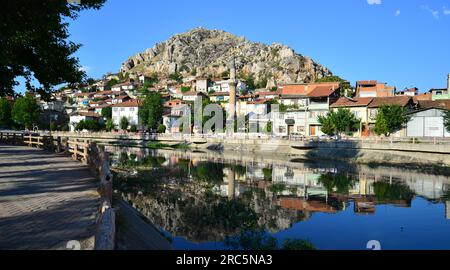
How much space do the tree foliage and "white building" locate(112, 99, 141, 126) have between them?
181 ft

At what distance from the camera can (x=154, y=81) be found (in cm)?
17938

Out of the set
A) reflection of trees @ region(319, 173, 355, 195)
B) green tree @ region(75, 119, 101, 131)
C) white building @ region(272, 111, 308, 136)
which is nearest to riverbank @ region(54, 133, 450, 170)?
reflection of trees @ region(319, 173, 355, 195)

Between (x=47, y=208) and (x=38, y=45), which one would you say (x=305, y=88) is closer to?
(x=38, y=45)

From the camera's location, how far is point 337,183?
28.2 metres

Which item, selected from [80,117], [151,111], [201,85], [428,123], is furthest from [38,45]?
[201,85]

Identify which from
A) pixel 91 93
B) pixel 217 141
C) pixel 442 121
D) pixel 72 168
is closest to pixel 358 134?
pixel 442 121

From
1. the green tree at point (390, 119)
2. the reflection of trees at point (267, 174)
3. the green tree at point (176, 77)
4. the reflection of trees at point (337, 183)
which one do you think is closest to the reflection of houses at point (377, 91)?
the green tree at point (390, 119)

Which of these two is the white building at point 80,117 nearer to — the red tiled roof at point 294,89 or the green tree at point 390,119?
the red tiled roof at point 294,89

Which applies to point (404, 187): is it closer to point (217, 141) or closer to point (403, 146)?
point (403, 146)

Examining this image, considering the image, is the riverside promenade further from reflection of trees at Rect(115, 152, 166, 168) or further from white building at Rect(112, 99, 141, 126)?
white building at Rect(112, 99, 141, 126)

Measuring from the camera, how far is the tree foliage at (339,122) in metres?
58.8

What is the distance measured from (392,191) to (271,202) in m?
9.75

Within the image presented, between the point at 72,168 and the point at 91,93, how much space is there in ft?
476

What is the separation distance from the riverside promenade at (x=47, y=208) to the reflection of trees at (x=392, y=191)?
16968 millimetres
